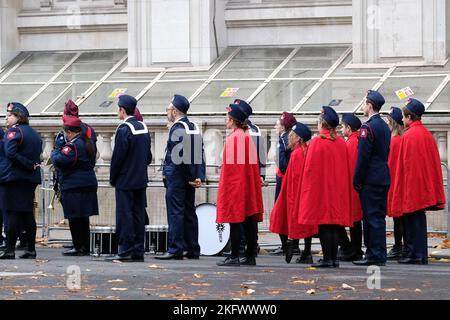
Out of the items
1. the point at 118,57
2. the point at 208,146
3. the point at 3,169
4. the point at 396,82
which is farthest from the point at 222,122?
the point at 3,169

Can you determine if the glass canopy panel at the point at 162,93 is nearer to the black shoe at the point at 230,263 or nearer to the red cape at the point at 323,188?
the black shoe at the point at 230,263

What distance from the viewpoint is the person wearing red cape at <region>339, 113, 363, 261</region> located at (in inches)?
776

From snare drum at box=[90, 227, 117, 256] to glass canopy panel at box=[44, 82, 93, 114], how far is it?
7.99 meters

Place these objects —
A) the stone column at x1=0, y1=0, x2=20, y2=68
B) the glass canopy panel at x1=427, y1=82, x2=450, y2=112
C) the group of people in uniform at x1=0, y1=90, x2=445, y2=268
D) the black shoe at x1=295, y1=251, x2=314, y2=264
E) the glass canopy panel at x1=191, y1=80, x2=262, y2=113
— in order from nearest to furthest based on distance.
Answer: the group of people in uniform at x1=0, y1=90, x2=445, y2=268 → the black shoe at x1=295, y1=251, x2=314, y2=264 → the glass canopy panel at x1=427, y1=82, x2=450, y2=112 → the glass canopy panel at x1=191, y1=80, x2=262, y2=113 → the stone column at x1=0, y1=0, x2=20, y2=68

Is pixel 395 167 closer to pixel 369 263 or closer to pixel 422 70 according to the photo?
pixel 369 263

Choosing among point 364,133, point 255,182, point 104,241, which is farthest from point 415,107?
point 104,241

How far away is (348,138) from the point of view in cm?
2020

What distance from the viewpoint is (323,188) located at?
18.4m

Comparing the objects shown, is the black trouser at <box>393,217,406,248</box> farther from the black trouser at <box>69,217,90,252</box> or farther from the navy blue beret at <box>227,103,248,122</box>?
the black trouser at <box>69,217,90,252</box>

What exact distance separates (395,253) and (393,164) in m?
1.15

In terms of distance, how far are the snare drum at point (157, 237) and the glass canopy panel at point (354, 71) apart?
23.4 feet

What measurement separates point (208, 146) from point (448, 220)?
4665 mm

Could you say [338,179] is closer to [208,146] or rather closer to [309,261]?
[309,261]

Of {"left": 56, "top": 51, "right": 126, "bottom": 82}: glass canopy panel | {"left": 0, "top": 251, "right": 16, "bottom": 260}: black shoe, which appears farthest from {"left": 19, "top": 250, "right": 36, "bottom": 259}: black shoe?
{"left": 56, "top": 51, "right": 126, "bottom": 82}: glass canopy panel
